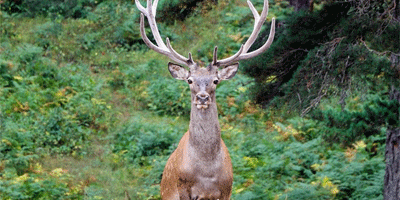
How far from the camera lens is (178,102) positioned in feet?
44.8

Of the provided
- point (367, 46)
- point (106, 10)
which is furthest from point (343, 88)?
point (106, 10)

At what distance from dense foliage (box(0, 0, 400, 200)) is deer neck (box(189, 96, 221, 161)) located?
6.88 ft

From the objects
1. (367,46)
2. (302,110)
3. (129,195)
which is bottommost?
(129,195)

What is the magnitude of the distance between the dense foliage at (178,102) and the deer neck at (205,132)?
2.10m

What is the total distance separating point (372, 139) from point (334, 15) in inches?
172

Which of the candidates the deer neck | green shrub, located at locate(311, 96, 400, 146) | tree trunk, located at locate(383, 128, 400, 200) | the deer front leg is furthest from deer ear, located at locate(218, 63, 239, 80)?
tree trunk, located at locate(383, 128, 400, 200)

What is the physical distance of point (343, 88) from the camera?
7473 millimetres

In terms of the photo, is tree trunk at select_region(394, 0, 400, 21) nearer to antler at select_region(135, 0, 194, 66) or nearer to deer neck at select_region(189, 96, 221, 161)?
antler at select_region(135, 0, 194, 66)

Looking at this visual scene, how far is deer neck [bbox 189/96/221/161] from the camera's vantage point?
588 centimetres

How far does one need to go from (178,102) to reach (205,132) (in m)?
7.78

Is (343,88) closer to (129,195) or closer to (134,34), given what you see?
(129,195)

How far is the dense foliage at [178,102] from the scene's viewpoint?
778cm

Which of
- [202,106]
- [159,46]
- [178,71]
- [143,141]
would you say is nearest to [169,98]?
[143,141]

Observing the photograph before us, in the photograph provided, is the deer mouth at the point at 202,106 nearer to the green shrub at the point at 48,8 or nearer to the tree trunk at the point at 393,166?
the tree trunk at the point at 393,166
